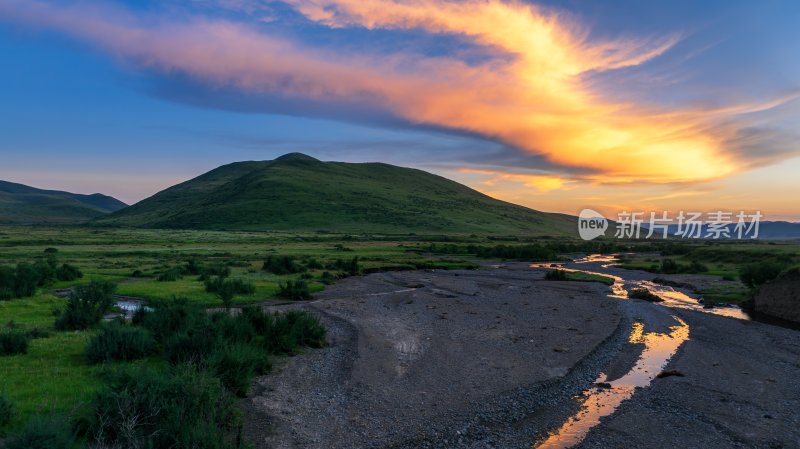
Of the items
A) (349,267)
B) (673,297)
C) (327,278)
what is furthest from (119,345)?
(673,297)

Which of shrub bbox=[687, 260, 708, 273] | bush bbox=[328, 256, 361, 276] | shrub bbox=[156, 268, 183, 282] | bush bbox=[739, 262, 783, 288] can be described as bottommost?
shrub bbox=[156, 268, 183, 282]

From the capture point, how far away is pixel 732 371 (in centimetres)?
1739

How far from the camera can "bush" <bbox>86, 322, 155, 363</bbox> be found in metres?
14.3

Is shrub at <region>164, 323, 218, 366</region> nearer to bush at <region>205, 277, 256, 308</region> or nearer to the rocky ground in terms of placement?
the rocky ground

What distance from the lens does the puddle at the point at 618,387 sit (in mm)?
11722

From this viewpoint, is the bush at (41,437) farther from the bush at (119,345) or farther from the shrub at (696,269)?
the shrub at (696,269)

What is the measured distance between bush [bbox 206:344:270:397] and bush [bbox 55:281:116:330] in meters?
8.67

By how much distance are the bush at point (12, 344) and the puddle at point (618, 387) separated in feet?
50.3

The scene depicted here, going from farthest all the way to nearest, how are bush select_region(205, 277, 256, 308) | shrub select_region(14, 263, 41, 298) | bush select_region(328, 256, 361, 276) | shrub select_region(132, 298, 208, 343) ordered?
bush select_region(328, 256, 361, 276) < bush select_region(205, 277, 256, 308) < shrub select_region(14, 263, 41, 298) < shrub select_region(132, 298, 208, 343)

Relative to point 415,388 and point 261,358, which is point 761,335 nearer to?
point 415,388

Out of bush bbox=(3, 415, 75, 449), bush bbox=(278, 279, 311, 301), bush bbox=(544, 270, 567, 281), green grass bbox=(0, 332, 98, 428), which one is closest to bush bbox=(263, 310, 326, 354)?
green grass bbox=(0, 332, 98, 428)

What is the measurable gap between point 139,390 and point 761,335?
27.2 metres

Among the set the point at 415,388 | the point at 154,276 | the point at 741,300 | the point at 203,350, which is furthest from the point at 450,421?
the point at 154,276

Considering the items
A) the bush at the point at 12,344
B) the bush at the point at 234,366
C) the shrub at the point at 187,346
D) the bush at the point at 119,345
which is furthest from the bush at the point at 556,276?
the bush at the point at 12,344
